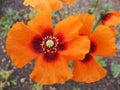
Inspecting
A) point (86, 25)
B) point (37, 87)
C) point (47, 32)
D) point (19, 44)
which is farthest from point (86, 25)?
point (37, 87)

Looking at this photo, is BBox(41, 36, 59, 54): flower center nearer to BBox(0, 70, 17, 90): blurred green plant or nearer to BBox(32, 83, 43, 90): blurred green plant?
BBox(32, 83, 43, 90): blurred green plant

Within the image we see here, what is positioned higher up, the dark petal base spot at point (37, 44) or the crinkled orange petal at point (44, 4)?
the crinkled orange petal at point (44, 4)

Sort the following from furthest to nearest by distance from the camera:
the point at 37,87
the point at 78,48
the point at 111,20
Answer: the point at 37,87
the point at 111,20
the point at 78,48

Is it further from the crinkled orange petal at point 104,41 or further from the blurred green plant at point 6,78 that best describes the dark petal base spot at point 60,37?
the blurred green plant at point 6,78

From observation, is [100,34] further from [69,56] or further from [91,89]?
[91,89]

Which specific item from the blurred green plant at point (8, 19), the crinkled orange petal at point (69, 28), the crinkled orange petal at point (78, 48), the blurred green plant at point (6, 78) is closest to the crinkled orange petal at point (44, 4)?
the crinkled orange petal at point (69, 28)

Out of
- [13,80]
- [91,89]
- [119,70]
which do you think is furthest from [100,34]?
[13,80]

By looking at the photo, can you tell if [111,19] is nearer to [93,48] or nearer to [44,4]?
[93,48]

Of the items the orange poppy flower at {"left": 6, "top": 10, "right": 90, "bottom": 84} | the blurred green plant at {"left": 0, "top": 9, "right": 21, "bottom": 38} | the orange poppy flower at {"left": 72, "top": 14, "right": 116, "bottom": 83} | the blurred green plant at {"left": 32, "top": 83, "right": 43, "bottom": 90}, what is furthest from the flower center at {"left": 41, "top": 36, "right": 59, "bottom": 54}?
the blurred green plant at {"left": 0, "top": 9, "right": 21, "bottom": 38}
